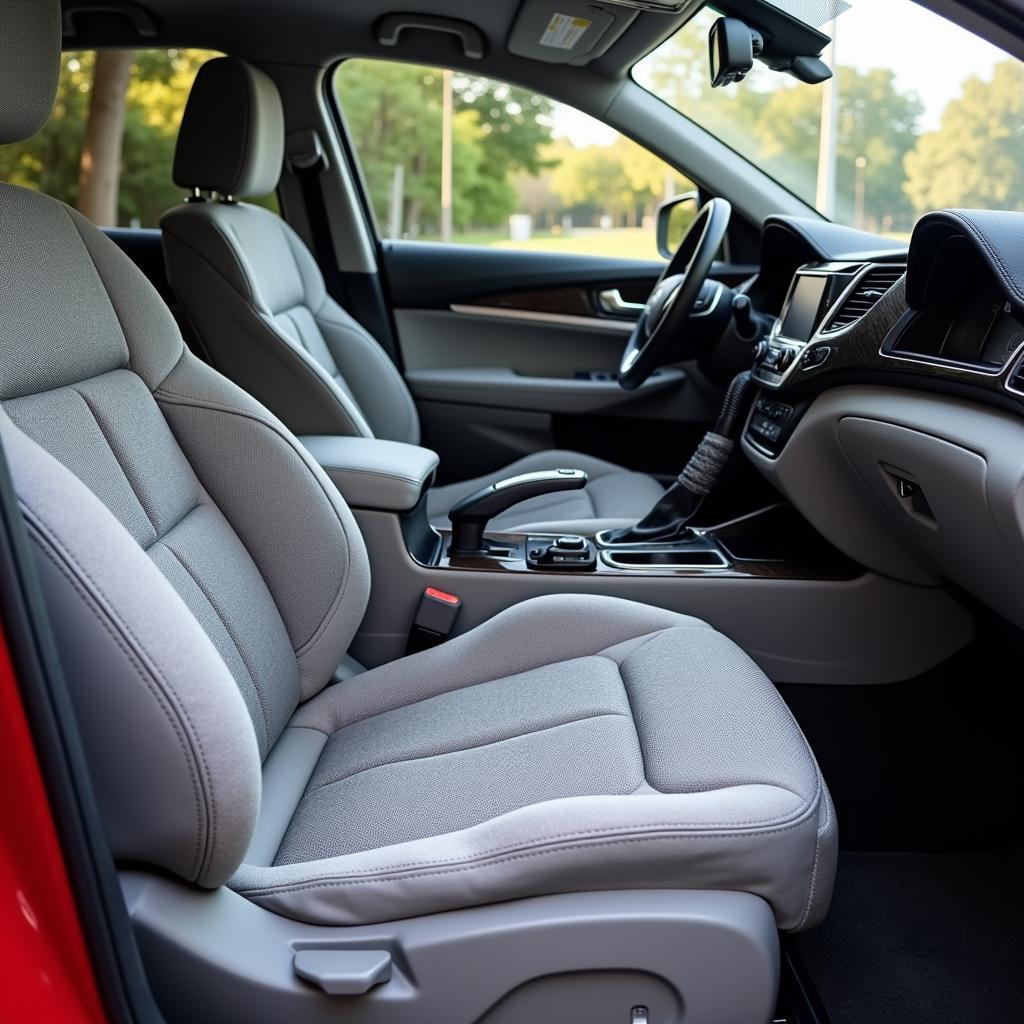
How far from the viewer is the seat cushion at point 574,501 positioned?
7.75ft

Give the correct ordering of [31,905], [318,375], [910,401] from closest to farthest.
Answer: [31,905], [910,401], [318,375]

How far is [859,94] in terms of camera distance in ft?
8.97

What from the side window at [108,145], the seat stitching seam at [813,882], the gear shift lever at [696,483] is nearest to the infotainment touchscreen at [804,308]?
the gear shift lever at [696,483]

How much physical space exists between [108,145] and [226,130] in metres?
4.40

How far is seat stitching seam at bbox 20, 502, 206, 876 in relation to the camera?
3.27ft

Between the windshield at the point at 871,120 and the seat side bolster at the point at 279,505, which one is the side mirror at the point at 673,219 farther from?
the seat side bolster at the point at 279,505

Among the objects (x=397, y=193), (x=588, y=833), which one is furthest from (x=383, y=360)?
(x=397, y=193)

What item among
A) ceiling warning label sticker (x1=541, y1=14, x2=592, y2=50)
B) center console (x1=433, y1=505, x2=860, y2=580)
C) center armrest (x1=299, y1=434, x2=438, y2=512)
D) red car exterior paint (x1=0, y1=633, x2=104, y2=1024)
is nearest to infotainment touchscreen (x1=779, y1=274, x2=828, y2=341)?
center console (x1=433, y1=505, x2=860, y2=580)

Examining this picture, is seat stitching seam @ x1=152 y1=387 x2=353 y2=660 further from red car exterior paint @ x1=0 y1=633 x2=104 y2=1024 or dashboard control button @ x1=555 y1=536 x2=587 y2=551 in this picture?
red car exterior paint @ x1=0 y1=633 x2=104 y2=1024

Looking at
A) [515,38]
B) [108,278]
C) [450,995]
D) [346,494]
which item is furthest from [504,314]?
[450,995]

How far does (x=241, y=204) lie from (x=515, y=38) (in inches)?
32.0

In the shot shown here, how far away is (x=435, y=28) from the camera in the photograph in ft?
9.73

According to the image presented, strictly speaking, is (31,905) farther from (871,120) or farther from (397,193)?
(397,193)

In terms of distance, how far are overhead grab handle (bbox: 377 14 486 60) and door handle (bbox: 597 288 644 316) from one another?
0.74 metres
